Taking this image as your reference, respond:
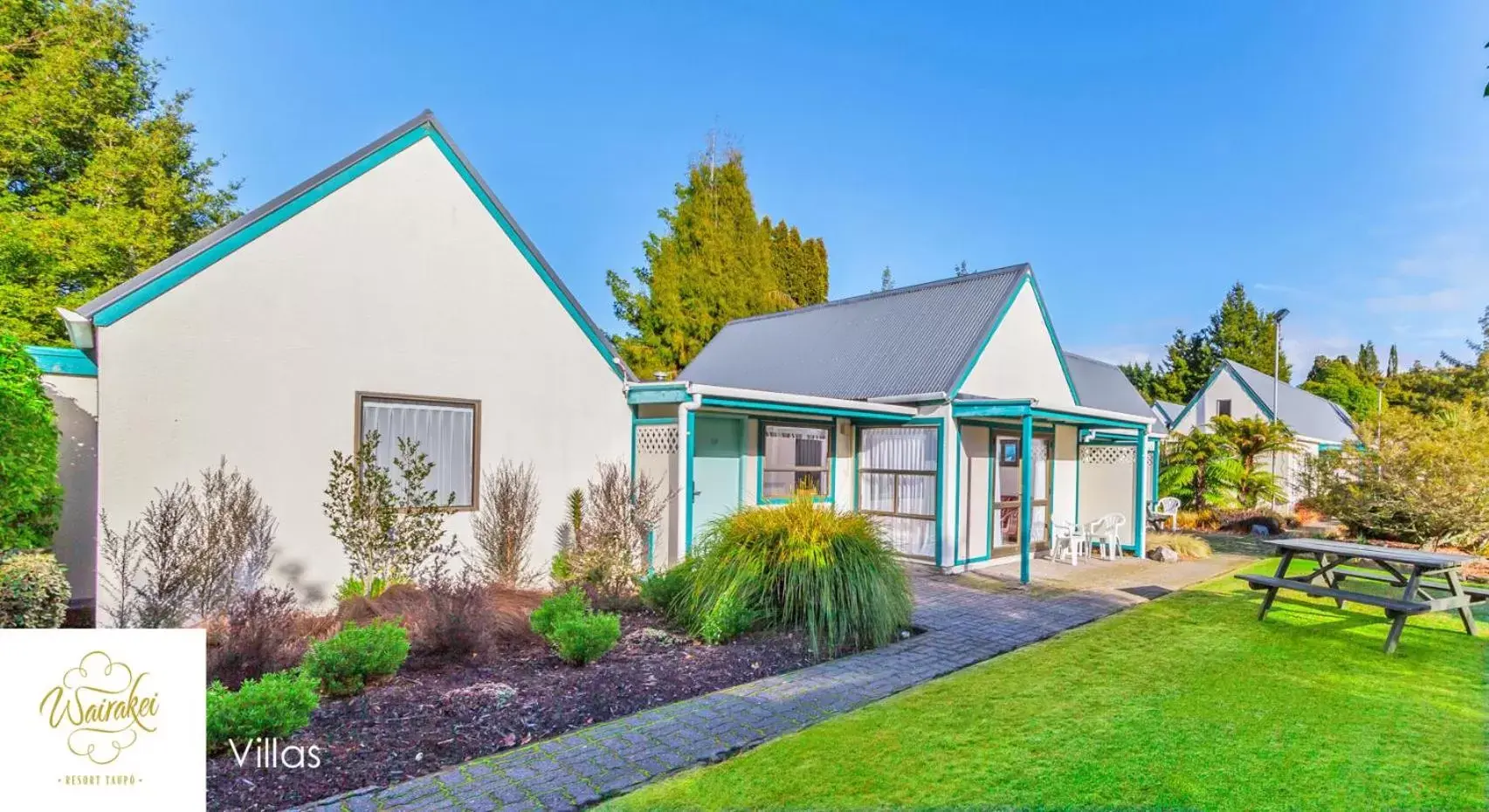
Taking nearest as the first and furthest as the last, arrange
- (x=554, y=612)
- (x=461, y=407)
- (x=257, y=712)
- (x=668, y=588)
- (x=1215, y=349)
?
(x=257, y=712) < (x=554, y=612) < (x=668, y=588) < (x=461, y=407) < (x=1215, y=349)

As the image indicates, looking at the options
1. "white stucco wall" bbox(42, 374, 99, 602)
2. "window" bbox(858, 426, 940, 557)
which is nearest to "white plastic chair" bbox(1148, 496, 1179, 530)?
"window" bbox(858, 426, 940, 557)

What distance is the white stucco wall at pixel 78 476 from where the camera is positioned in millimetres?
6984

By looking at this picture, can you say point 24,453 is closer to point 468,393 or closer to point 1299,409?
point 468,393

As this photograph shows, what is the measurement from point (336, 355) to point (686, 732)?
561 cm

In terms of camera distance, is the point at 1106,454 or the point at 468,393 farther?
the point at 1106,454

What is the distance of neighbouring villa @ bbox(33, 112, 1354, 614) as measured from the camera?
667 centimetres

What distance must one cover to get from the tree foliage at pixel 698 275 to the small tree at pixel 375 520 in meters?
16.6

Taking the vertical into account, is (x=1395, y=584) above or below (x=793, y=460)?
below

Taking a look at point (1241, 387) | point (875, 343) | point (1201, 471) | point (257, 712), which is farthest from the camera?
point (1241, 387)

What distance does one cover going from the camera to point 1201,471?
19.1 m

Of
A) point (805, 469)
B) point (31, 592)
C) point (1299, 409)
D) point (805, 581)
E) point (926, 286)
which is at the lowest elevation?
point (805, 581)

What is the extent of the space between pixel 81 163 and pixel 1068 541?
25.1m

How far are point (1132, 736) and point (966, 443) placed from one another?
744cm

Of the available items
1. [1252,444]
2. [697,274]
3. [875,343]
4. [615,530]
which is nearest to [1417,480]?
[1252,444]
